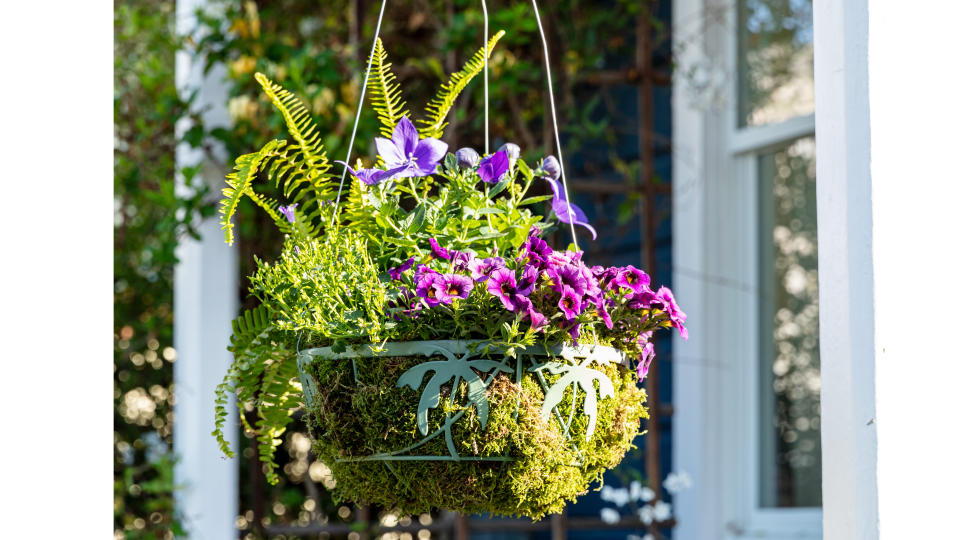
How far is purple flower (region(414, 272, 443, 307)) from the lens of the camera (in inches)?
43.4

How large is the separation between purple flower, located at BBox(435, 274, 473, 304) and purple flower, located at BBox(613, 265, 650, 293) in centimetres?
19

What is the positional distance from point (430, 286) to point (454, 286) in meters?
0.03

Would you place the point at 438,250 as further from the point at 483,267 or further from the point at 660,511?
the point at 660,511

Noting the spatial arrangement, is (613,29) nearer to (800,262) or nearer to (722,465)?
(800,262)

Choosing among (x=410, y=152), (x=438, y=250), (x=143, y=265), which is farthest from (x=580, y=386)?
(x=143, y=265)

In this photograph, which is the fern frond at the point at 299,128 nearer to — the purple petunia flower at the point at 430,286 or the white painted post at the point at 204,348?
the purple petunia flower at the point at 430,286

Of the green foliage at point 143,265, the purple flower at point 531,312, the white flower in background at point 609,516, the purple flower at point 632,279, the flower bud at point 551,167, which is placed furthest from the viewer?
the green foliage at point 143,265

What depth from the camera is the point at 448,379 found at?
1128 millimetres

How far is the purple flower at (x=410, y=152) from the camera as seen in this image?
1.21m

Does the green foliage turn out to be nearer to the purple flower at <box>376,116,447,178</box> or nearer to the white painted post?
the white painted post

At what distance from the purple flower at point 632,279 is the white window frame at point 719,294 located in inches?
71.3
